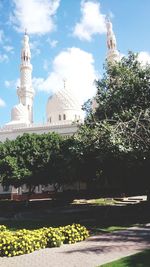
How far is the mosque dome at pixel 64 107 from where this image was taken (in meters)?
54.6

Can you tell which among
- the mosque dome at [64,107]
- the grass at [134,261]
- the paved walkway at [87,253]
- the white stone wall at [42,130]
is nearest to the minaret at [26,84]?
the mosque dome at [64,107]

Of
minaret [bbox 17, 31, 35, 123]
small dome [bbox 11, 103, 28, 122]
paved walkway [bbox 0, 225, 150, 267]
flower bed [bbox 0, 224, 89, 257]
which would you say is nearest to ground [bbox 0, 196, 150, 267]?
paved walkway [bbox 0, 225, 150, 267]

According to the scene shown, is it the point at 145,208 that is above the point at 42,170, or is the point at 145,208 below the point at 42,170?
below

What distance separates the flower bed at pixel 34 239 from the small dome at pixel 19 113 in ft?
139

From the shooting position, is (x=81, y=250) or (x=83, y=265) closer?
(x=83, y=265)

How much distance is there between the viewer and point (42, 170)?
3028 centimetres

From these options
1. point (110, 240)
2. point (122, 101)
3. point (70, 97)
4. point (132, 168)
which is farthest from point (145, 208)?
point (70, 97)

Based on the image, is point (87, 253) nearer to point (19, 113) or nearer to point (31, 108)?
point (19, 113)

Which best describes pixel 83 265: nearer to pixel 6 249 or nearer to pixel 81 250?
pixel 81 250

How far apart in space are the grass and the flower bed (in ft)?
9.73

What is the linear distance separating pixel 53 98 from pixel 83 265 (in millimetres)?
47266

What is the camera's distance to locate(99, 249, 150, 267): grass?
380 inches

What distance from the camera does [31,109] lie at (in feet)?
194

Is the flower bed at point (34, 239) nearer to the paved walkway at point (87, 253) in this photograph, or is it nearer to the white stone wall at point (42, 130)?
the paved walkway at point (87, 253)
